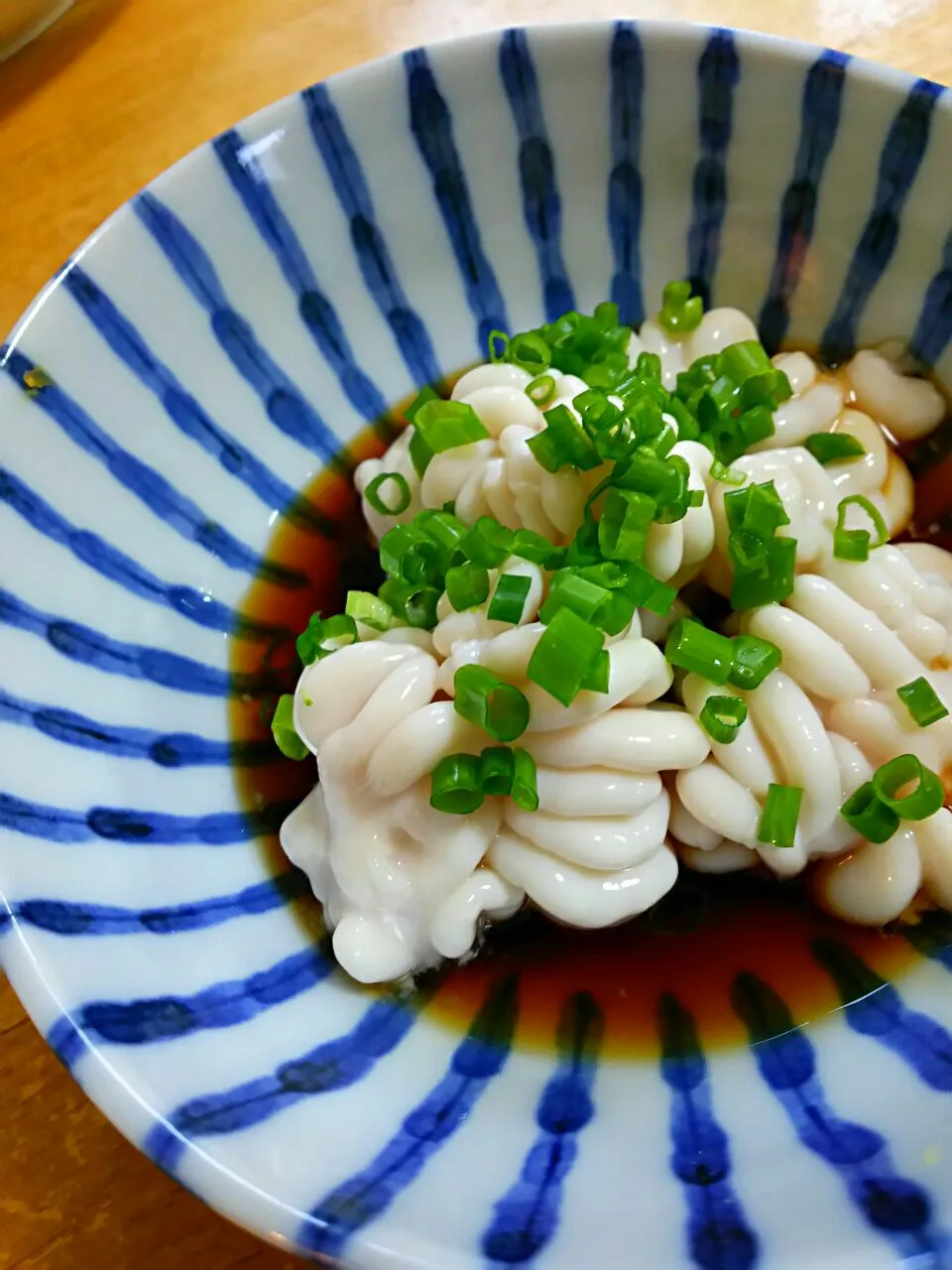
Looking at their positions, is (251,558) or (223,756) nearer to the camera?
(223,756)

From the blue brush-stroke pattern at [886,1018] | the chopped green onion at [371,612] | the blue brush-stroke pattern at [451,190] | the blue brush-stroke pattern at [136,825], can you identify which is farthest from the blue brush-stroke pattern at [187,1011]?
the blue brush-stroke pattern at [451,190]

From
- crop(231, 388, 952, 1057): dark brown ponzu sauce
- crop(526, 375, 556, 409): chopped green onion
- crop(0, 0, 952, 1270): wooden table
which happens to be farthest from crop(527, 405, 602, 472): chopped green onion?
crop(0, 0, 952, 1270): wooden table

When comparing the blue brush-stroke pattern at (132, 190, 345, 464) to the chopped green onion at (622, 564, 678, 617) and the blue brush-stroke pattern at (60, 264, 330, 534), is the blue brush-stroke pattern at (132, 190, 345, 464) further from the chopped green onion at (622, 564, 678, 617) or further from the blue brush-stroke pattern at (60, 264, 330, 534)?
the chopped green onion at (622, 564, 678, 617)

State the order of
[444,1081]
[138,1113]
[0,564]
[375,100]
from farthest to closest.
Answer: [375,100] → [0,564] → [444,1081] → [138,1113]

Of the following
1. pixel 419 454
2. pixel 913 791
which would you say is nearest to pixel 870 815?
pixel 913 791

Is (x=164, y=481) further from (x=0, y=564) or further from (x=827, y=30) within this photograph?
(x=827, y=30)

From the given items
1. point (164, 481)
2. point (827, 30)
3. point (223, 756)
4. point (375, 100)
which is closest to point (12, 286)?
point (164, 481)
